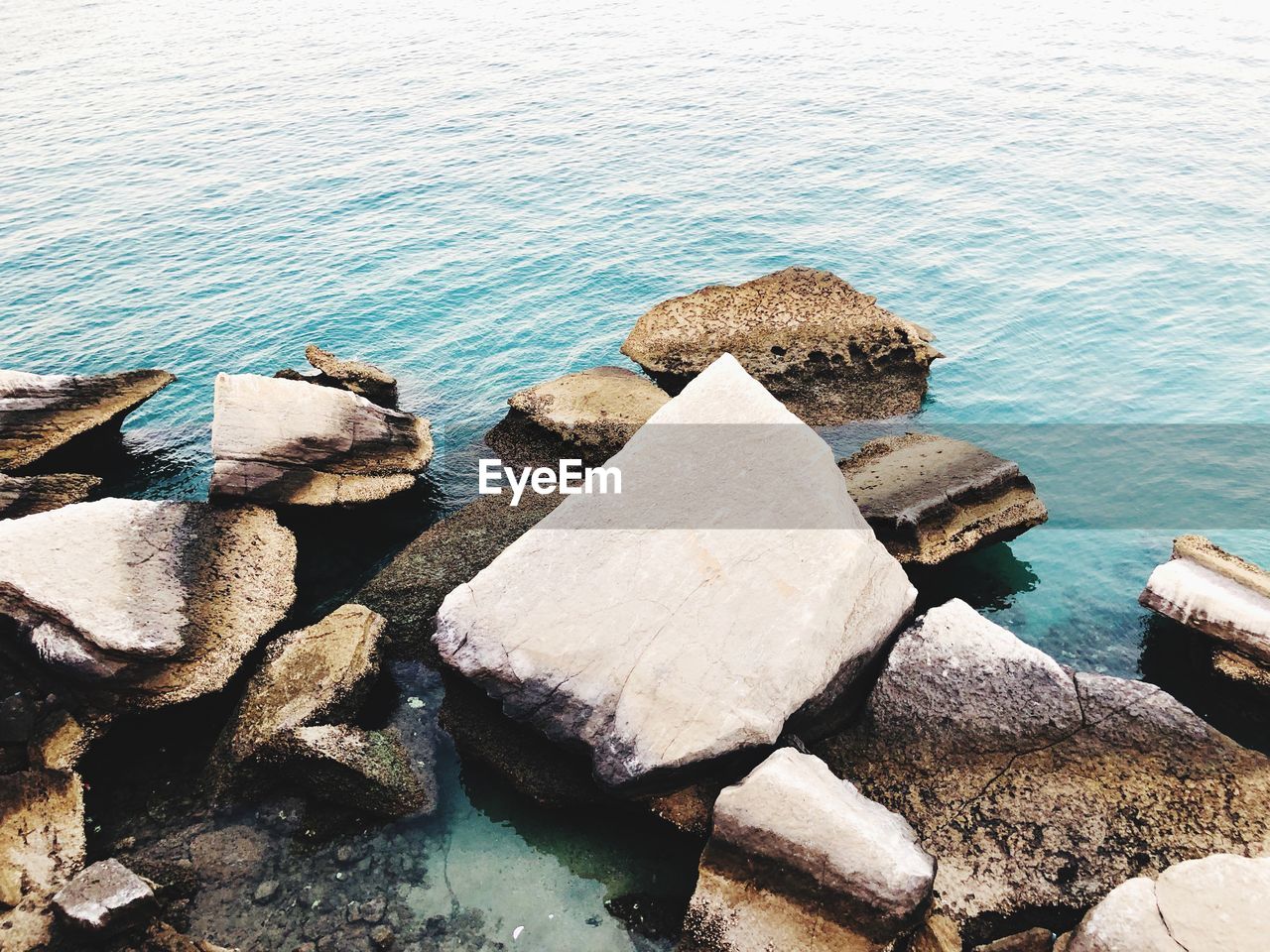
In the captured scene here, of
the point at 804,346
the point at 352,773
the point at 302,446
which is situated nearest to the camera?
the point at 352,773

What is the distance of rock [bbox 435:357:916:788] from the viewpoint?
10.2m

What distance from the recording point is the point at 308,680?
1173 centimetres

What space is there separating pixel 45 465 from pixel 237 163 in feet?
72.8

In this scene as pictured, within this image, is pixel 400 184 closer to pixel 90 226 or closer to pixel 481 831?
pixel 90 226

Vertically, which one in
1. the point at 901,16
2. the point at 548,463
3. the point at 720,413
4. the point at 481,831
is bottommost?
the point at 481,831

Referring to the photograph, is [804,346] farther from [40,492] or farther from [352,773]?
[40,492]

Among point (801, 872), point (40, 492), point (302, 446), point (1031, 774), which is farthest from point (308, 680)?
point (1031, 774)

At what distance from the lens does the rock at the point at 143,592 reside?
11.6 meters

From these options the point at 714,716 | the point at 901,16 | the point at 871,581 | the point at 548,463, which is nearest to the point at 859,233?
the point at 548,463

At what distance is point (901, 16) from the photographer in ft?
179

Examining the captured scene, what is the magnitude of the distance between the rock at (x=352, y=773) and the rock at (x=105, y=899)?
2002 mm

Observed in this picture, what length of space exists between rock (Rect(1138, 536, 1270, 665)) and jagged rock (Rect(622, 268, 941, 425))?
704 cm

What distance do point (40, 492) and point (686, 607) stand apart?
12.3 m

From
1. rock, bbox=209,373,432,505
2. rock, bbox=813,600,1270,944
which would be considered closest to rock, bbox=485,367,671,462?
rock, bbox=209,373,432,505
